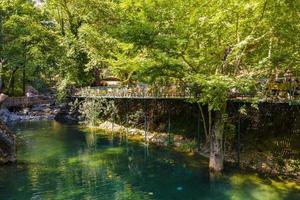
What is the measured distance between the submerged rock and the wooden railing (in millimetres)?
12497

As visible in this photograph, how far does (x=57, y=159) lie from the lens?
25594mm

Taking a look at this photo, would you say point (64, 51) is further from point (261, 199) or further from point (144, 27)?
point (261, 199)

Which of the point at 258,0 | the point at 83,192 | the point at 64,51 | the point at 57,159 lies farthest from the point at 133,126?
the point at 258,0

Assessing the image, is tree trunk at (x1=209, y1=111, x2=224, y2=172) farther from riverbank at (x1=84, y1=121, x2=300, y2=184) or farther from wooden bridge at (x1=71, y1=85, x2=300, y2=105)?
wooden bridge at (x1=71, y1=85, x2=300, y2=105)

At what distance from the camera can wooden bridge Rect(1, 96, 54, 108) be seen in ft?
166

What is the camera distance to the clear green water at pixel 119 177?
18422 mm

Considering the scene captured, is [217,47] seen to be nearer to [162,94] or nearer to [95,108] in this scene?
[162,94]

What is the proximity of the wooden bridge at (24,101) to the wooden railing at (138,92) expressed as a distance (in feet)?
40.0

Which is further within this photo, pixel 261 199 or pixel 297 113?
pixel 297 113

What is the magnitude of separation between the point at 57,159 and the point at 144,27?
→ 11.8m

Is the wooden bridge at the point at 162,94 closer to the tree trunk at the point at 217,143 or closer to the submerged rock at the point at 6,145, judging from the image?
the tree trunk at the point at 217,143

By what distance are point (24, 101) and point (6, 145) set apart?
32123mm

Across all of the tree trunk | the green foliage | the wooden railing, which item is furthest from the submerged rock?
the green foliage

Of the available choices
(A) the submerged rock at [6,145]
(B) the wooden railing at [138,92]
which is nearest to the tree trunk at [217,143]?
(B) the wooden railing at [138,92]
